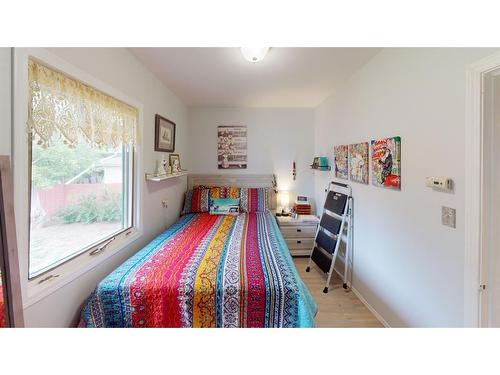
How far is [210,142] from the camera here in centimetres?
370

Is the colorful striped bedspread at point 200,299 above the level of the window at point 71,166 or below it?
below

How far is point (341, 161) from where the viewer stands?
2684 mm

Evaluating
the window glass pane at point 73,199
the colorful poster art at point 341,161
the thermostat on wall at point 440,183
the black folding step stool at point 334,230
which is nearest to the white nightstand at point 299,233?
the black folding step stool at point 334,230

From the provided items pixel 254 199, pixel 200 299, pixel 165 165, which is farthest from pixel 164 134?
pixel 200 299

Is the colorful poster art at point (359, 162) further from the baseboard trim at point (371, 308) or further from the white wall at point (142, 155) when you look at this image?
the white wall at point (142, 155)

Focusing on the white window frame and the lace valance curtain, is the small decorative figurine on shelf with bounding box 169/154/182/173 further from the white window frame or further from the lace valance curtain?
the white window frame

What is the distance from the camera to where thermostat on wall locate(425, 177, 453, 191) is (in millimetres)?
1251

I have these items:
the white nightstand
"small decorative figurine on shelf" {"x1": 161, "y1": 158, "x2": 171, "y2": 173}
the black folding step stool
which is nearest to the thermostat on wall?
the black folding step stool

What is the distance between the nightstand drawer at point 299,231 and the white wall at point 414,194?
0.94 metres

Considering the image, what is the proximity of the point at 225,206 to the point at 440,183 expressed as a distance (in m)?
2.47

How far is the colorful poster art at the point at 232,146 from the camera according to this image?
3.68 metres

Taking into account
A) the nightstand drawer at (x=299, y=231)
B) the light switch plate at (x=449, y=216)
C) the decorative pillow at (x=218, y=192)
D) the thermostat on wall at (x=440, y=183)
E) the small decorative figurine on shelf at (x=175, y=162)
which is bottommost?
the nightstand drawer at (x=299, y=231)
